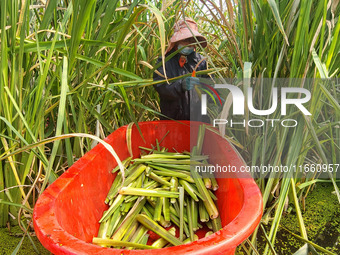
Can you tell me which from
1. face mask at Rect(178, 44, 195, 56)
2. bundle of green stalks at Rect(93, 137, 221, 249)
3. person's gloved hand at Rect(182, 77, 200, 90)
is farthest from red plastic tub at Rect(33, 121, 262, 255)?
face mask at Rect(178, 44, 195, 56)

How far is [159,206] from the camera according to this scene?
39.3 inches

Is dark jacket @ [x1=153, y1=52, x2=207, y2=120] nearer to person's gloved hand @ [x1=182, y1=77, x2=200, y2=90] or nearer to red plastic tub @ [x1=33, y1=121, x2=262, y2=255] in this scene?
person's gloved hand @ [x1=182, y1=77, x2=200, y2=90]

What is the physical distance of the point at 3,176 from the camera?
0.97 metres

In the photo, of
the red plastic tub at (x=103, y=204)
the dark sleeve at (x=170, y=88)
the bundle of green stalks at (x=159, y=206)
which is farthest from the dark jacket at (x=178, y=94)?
the bundle of green stalks at (x=159, y=206)

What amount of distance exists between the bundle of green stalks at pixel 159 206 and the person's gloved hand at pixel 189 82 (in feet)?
1.09

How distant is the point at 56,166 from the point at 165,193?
0.48 meters

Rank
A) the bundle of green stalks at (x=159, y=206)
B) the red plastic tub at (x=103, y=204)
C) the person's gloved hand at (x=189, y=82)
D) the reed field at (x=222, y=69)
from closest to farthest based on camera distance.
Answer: the red plastic tub at (x=103, y=204), the reed field at (x=222, y=69), the bundle of green stalks at (x=159, y=206), the person's gloved hand at (x=189, y=82)

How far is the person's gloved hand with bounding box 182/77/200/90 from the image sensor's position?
1318 mm

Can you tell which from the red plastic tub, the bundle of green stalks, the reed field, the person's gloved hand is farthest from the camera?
the person's gloved hand

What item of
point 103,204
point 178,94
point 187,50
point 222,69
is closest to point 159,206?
point 103,204

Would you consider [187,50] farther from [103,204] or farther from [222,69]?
[103,204]

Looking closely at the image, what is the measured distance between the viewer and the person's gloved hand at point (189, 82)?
1318 millimetres

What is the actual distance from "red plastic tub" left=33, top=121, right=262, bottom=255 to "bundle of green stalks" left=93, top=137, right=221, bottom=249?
52 mm

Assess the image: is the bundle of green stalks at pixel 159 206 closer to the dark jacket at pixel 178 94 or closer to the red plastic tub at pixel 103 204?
the red plastic tub at pixel 103 204
